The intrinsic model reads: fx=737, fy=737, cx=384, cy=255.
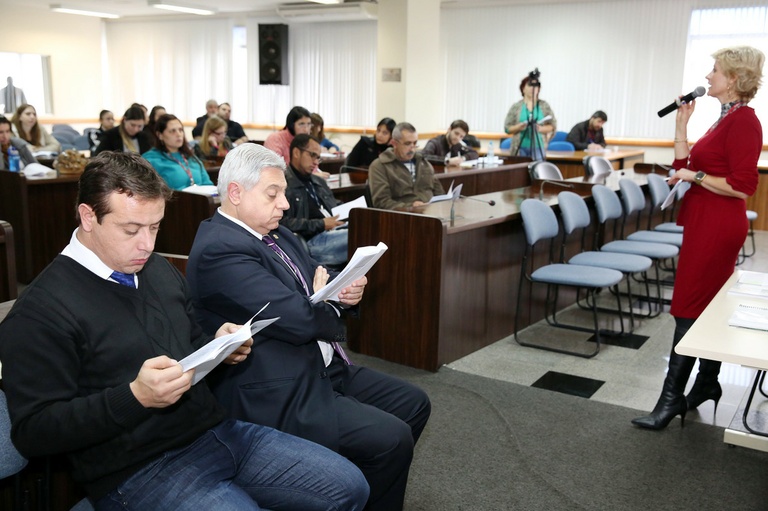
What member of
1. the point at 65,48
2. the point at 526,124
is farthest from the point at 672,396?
the point at 65,48

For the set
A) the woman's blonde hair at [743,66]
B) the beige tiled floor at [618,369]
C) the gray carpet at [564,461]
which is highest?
the woman's blonde hair at [743,66]

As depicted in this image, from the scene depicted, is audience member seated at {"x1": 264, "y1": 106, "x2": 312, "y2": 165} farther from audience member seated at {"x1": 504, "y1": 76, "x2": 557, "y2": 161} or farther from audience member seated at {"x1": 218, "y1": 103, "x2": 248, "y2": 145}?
audience member seated at {"x1": 218, "y1": 103, "x2": 248, "y2": 145}

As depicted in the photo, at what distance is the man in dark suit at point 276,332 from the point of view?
1.88 metres

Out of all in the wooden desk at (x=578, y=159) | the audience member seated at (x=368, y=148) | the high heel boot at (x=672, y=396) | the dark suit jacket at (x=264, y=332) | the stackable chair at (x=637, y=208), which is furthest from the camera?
the wooden desk at (x=578, y=159)

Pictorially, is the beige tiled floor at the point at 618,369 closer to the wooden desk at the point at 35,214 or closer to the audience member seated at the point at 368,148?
the audience member seated at the point at 368,148

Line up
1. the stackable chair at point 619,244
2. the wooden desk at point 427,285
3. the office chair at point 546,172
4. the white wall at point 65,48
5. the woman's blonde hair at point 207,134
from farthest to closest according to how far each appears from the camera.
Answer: the white wall at point 65,48 → the woman's blonde hair at point 207,134 → the office chair at point 546,172 → the stackable chair at point 619,244 → the wooden desk at point 427,285

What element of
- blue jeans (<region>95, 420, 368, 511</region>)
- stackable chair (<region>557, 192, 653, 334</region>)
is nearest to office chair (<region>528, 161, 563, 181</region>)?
stackable chair (<region>557, 192, 653, 334</region>)

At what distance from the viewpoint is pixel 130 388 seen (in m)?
1.38

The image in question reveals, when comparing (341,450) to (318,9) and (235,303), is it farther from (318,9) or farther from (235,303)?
(318,9)

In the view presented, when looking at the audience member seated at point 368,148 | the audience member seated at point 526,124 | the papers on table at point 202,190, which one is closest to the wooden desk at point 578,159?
the audience member seated at point 526,124

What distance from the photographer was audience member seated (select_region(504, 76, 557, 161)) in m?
7.21

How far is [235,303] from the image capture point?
76.0 inches

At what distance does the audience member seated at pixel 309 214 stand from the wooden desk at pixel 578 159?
15.4 feet

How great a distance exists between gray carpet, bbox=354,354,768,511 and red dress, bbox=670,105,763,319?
0.54m
